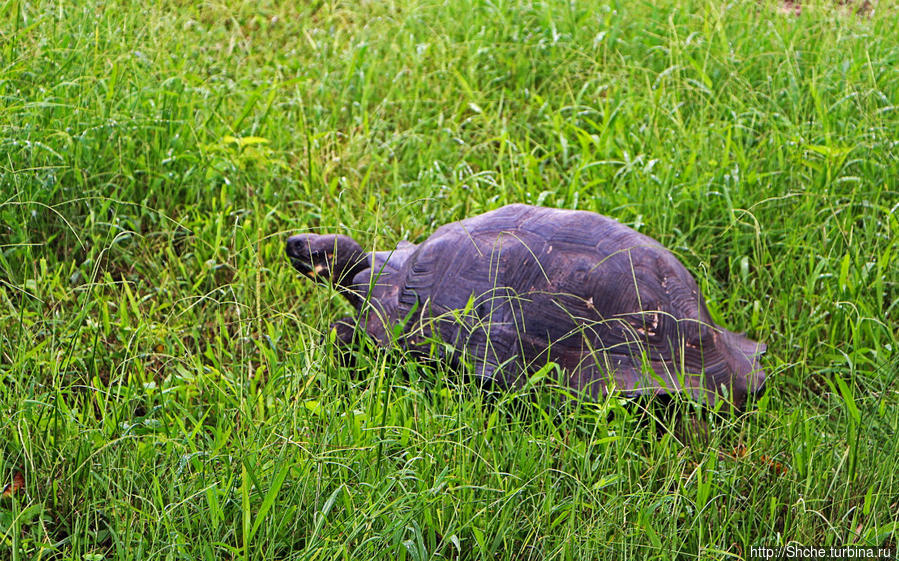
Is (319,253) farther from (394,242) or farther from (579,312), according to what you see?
(579,312)

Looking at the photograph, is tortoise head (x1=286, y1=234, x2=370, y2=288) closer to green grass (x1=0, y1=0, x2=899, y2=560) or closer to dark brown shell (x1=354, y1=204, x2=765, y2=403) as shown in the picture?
green grass (x1=0, y1=0, x2=899, y2=560)

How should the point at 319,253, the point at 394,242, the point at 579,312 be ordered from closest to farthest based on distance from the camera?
the point at 579,312 < the point at 319,253 < the point at 394,242

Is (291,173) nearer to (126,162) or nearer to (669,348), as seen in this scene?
(126,162)

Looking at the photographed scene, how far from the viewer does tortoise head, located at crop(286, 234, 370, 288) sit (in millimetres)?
3021

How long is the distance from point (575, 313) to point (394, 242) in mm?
1064

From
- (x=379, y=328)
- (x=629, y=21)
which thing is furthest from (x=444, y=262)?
(x=629, y=21)

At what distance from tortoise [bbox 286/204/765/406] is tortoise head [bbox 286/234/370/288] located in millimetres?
328

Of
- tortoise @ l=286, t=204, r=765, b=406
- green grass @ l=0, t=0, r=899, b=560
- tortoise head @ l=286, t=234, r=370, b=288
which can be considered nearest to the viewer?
green grass @ l=0, t=0, r=899, b=560

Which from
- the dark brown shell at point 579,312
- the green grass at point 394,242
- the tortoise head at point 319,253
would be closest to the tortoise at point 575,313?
the dark brown shell at point 579,312

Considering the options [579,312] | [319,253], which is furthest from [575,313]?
[319,253]

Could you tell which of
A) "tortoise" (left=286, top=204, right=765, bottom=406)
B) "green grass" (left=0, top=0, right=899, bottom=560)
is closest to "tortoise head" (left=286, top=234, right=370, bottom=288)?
"green grass" (left=0, top=0, right=899, bottom=560)

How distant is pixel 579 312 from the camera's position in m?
2.61

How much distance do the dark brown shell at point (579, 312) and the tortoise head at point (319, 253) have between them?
0.38 metres

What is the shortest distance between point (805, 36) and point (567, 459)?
126 inches
